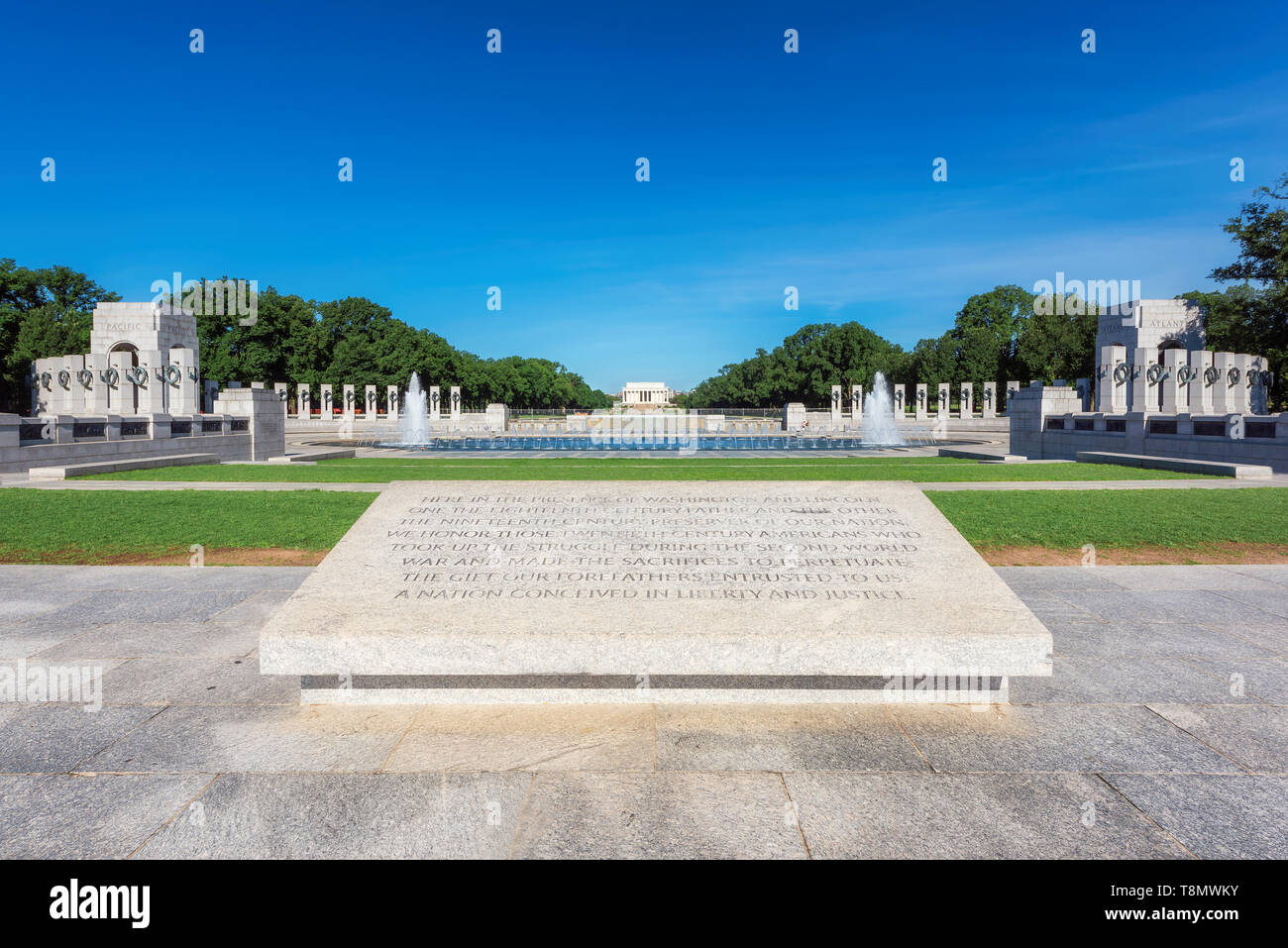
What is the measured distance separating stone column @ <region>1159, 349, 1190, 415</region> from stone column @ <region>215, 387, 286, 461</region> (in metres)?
43.2

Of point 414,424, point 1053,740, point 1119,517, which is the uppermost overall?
point 414,424

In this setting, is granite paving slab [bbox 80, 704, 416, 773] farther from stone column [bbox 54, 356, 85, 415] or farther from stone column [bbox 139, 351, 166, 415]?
stone column [bbox 54, 356, 85, 415]

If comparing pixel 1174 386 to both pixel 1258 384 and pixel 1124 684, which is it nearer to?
pixel 1258 384

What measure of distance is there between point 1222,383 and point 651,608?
1770 inches

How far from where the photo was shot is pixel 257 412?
3022cm

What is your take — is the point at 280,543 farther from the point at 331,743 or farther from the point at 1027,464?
the point at 1027,464

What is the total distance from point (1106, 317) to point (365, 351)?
7103 cm

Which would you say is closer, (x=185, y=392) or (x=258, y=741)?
(x=258, y=741)

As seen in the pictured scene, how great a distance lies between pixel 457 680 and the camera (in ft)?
16.4

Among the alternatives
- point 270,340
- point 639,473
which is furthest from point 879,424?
point 270,340

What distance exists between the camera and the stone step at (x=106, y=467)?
17969 mm

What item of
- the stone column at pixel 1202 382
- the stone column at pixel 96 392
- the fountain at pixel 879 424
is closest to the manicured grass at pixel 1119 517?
the stone column at pixel 1202 382

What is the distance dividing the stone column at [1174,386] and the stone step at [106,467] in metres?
43.8
